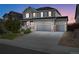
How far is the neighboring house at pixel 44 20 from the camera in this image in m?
4.22

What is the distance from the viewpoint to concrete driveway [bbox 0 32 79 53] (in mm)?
4133

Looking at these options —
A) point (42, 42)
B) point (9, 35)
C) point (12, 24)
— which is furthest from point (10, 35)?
point (42, 42)

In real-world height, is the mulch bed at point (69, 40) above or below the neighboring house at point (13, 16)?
below

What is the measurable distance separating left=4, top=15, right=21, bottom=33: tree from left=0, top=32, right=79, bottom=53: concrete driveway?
0.15 metres

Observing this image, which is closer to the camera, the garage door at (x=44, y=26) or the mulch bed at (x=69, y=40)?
the mulch bed at (x=69, y=40)

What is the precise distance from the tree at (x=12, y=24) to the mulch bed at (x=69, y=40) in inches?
25.2

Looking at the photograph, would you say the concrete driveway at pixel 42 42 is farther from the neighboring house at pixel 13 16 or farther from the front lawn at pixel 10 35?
the neighboring house at pixel 13 16

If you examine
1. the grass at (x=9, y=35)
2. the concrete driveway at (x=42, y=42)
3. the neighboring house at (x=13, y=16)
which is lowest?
the concrete driveway at (x=42, y=42)

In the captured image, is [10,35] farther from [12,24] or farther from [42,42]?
[42,42]

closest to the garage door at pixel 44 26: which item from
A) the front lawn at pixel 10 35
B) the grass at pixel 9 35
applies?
the front lawn at pixel 10 35

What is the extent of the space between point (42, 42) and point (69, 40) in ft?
1.23
